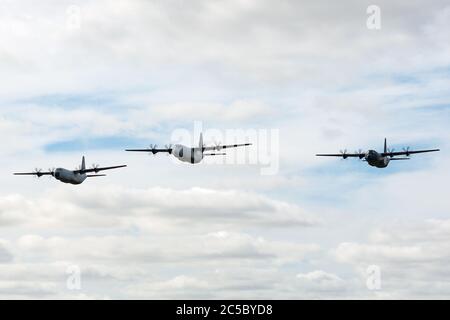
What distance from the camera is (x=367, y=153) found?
199125 mm

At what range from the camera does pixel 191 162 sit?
19388 cm

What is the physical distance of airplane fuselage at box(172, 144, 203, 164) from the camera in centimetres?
19288

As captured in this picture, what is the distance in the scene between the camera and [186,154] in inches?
7643

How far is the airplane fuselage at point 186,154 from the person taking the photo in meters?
193
